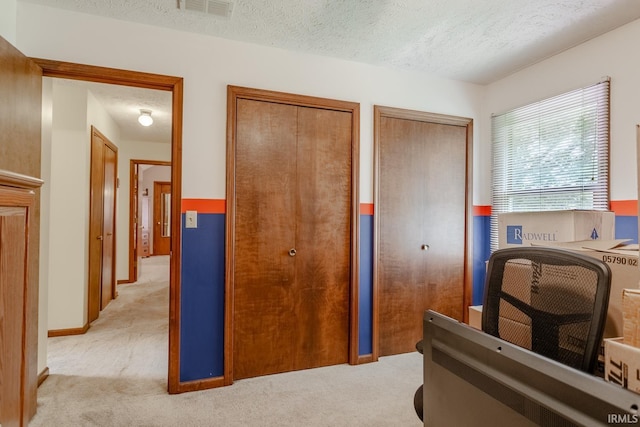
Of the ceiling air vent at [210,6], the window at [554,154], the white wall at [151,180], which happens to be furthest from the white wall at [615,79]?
the white wall at [151,180]

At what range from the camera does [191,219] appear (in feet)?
8.35

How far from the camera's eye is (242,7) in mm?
2256

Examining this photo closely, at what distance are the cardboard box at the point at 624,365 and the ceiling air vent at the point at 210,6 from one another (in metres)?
2.51

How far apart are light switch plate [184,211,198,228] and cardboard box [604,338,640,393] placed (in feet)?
7.74

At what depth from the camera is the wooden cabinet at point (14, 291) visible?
0.89 meters

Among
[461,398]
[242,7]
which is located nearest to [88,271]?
[242,7]

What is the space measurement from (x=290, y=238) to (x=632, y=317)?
7.10ft

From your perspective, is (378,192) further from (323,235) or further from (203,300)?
(203,300)

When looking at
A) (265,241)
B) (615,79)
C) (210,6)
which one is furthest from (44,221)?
(615,79)

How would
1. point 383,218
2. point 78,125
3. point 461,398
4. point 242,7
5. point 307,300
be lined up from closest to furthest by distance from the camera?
point 461,398 < point 242,7 < point 307,300 < point 383,218 < point 78,125

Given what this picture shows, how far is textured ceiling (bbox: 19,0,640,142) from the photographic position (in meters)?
2.21

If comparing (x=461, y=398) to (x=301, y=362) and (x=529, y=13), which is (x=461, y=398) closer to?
(x=301, y=362)

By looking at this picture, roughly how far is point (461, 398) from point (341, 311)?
217 cm

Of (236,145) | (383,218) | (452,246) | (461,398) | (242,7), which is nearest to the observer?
(461,398)
